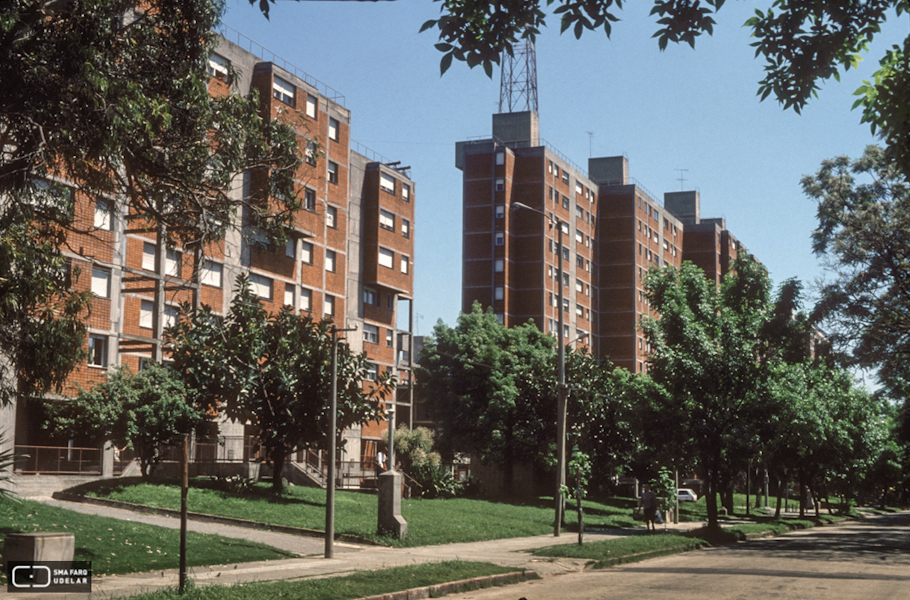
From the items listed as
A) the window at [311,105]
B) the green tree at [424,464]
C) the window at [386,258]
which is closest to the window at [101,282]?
the green tree at [424,464]

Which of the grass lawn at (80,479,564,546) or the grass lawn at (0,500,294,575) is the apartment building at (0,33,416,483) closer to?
the grass lawn at (80,479,564,546)

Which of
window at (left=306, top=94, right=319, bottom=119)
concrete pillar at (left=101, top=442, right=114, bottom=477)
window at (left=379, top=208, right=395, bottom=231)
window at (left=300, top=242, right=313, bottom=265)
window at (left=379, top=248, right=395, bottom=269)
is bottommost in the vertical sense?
concrete pillar at (left=101, top=442, right=114, bottom=477)

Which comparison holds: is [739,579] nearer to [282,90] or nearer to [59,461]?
[59,461]

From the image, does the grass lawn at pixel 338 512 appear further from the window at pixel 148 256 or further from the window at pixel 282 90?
the window at pixel 282 90

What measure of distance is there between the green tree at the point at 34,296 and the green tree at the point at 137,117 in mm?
618

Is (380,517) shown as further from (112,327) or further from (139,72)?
(112,327)

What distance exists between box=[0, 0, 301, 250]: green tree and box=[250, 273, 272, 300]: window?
32068 millimetres

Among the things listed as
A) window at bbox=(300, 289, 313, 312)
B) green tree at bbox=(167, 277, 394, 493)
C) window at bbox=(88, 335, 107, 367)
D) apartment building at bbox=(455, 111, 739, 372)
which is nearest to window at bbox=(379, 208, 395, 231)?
window at bbox=(300, 289, 313, 312)

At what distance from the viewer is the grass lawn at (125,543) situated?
666 inches

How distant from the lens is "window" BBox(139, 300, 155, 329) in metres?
43.9

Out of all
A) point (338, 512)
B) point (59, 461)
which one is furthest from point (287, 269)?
point (338, 512)

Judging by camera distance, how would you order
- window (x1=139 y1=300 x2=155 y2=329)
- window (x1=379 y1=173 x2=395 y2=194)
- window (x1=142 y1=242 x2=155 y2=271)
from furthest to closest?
window (x1=379 y1=173 x2=395 y2=194), window (x1=142 y1=242 x2=155 y2=271), window (x1=139 y1=300 x2=155 y2=329)

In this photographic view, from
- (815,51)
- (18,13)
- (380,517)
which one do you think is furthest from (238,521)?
(815,51)

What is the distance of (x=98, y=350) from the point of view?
41.3 m
